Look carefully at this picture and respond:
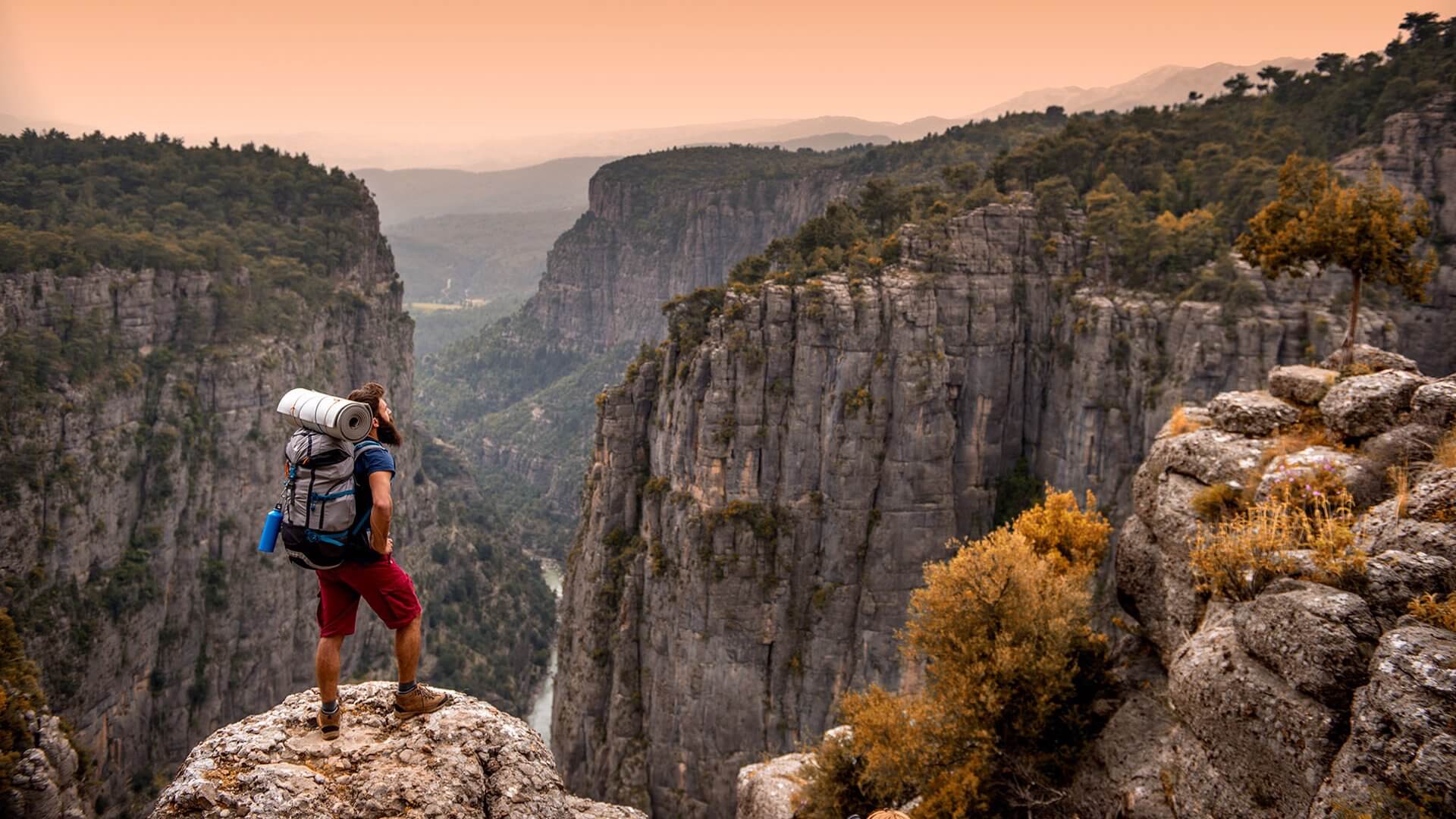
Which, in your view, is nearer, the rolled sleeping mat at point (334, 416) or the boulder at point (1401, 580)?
the rolled sleeping mat at point (334, 416)

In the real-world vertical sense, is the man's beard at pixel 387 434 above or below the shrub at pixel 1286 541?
above

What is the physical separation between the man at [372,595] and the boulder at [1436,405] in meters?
12.8

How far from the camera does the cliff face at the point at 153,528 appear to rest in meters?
52.8

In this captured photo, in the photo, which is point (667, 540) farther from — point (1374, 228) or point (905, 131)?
point (905, 131)

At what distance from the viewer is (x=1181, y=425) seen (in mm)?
16328

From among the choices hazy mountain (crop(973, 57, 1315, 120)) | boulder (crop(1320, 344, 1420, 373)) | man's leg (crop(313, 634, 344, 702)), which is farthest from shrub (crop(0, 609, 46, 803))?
hazy mountain (crop(973, 57, 1315, 120))

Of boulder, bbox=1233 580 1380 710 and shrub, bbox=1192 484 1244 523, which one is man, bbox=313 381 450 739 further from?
shrub, bbox=1192 484 1244 523

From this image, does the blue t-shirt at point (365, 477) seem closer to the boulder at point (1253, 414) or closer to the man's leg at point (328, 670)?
the man's leg at point (328, 670)

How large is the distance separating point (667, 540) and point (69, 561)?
36109mm

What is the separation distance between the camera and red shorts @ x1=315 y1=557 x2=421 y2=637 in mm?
8680

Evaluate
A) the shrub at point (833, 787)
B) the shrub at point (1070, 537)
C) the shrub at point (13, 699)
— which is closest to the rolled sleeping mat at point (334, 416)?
the shrub at point (833, 787)

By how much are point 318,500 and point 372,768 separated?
2.51m

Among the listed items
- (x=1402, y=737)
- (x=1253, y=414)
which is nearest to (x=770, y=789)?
(x=1253, y=414)

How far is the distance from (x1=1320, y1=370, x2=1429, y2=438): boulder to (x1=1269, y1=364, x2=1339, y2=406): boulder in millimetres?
1299
